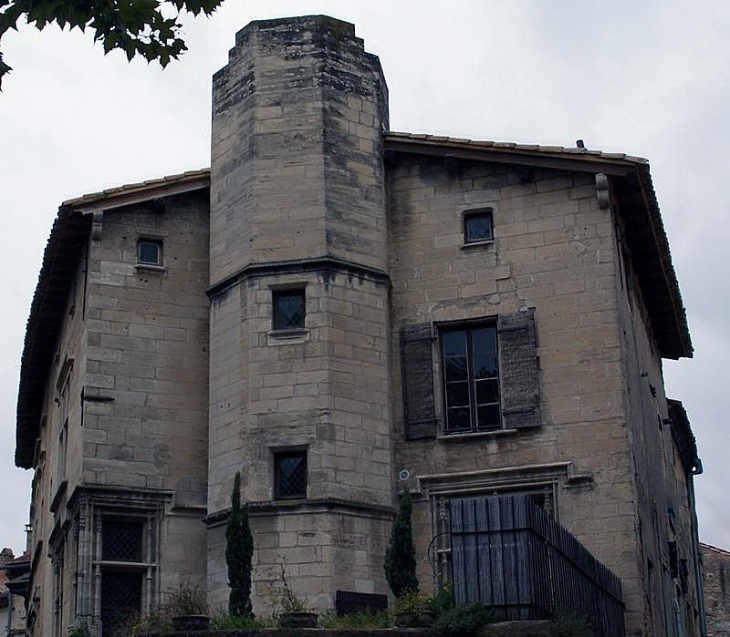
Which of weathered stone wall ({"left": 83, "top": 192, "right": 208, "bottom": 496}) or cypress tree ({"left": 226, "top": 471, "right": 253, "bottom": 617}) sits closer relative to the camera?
cypress tree ({"left": 226, "top": 471, "right": 253, "bottom": 617})

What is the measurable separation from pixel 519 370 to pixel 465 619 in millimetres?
A: 6269

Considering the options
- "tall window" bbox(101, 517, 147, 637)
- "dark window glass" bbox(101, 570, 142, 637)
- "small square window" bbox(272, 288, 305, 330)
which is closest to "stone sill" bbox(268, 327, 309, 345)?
"small square window" bbox(272, 288, 305, 330)

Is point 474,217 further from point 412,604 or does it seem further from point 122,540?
point 412,604

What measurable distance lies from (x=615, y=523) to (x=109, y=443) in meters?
7.61

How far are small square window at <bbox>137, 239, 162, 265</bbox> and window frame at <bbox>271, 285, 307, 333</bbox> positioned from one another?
2486 millimetres

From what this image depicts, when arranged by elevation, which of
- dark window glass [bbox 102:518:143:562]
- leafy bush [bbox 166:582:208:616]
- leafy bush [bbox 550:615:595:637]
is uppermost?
dark window glass [bbox 102:518:143:562]

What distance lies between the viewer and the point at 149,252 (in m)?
23.2

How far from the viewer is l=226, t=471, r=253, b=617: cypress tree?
19.3m

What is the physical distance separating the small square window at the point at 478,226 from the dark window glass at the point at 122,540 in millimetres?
6708

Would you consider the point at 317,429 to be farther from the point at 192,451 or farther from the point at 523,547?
the point at 523,547

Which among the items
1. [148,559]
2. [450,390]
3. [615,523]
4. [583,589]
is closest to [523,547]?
[583,589]

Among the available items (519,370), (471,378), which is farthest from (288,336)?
(519,370)

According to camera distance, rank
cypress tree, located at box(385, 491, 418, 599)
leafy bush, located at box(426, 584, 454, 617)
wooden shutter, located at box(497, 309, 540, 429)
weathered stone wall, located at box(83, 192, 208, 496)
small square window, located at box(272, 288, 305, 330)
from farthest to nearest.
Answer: weathered stone wall, located at box(83, 192, 208, 496) < small square window, located at box(272, 288, 305, 330) < wooden shutter, located at box(497, 309, 540, 429) < cypress tree, located at box(385, 491, 418, 599) < leafy bush, located at box(426, 584, 454, 617)

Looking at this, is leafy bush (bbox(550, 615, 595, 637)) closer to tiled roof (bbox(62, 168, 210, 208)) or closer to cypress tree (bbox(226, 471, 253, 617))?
cypress tree (bbox(226, 471, 253, 617))
